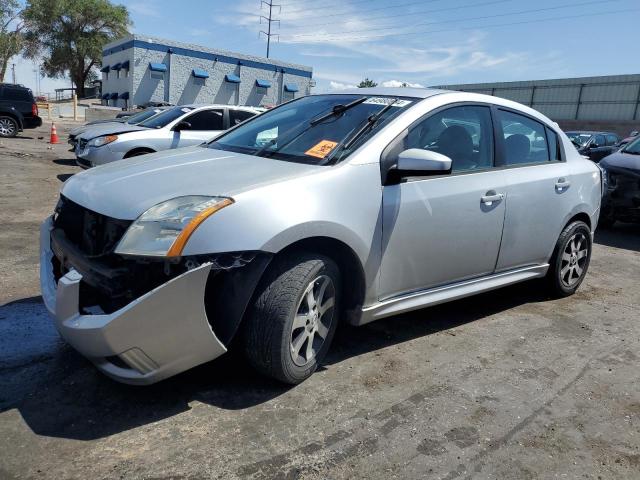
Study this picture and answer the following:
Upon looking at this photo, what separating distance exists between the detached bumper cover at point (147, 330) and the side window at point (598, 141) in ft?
45.7

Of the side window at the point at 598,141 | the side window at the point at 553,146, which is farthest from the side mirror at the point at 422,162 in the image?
the side window at the point at 598,141

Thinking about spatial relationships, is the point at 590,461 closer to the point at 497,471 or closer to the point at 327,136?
the point at 497,471

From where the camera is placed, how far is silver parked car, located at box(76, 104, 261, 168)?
9.16 meters

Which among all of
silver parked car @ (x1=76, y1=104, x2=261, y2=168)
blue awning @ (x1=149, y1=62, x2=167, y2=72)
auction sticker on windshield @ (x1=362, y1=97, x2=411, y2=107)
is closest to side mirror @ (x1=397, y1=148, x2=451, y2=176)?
auction sticker on windshield @ (x1=362, y1=97, x2=411, y2=107)

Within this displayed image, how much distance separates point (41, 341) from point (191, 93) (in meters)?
37.8

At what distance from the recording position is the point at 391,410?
2.88 m

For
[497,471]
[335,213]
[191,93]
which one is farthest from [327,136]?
[191,93]

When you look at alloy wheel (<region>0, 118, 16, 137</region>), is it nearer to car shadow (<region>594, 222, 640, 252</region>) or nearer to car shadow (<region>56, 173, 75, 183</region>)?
car shadow (<region>56, 173, 75, 183</region>)

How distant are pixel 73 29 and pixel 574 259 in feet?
178

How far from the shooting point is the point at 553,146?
4660 millimetres

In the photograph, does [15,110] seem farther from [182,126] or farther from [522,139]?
[522,139]

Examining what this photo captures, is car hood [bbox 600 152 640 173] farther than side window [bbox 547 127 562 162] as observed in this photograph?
Yes

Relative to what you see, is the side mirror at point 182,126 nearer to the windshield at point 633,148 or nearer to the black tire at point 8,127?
the windshield at point 633,148

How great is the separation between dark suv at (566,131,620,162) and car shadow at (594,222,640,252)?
157 inches
